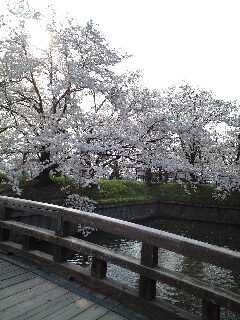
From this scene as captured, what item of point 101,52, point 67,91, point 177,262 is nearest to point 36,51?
point 67,91

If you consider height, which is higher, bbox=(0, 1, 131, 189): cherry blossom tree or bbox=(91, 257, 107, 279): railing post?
bbox=(0, 1, 131, 189): cherry blossom tree

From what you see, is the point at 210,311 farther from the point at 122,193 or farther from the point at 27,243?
the point at 122,193

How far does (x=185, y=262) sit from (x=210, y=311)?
40.7ft

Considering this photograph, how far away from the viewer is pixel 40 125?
17.0m

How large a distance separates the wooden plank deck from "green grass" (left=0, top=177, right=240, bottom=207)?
14.7 metres

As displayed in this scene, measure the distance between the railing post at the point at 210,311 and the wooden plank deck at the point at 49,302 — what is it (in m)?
0.86

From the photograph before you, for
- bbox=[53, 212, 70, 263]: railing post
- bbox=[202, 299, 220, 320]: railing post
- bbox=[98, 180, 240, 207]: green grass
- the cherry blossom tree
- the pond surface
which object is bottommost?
the pond surface

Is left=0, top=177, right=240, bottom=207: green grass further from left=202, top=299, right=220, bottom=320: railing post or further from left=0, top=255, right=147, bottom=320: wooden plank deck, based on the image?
left=202, top=299, right=220, bottom=320: railing post

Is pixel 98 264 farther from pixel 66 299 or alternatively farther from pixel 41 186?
pixel 41 186

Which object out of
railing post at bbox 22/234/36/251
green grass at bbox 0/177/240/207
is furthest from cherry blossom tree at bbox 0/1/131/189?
railing post at bbox 22/234/36/251

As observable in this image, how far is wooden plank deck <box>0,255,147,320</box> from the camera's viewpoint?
3.90 m

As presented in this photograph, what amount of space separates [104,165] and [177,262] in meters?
6.02

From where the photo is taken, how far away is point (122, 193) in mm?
27125

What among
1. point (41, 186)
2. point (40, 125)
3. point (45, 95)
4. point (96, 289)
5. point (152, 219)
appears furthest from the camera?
point (152, 219)
